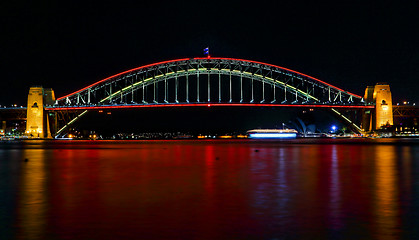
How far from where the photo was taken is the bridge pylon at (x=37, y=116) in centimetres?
9544

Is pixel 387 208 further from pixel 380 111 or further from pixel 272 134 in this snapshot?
pixel 272 134

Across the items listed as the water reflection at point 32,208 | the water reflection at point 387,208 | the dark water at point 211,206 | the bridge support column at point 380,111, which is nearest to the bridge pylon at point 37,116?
the bridge support column at point 380,111

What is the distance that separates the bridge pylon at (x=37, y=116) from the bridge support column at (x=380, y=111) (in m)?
59.4

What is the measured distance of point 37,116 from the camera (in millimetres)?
95688

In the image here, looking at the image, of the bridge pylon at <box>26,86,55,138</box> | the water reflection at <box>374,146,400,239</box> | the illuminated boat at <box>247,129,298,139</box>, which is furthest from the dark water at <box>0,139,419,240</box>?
the illuminated boat at <box>247,129,298,139</box>

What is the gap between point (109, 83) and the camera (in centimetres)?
9819

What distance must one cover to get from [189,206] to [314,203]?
8.96 feet

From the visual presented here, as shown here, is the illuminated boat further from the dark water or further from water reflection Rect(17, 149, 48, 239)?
water reflection Rect(17, 149, 48, 239)

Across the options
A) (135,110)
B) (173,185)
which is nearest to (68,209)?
(173,185)

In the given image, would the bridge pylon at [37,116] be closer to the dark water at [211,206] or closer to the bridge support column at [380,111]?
the bridge support column at [380,111]

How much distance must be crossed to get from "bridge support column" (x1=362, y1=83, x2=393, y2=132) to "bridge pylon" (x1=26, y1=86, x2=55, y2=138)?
59409 millimetres

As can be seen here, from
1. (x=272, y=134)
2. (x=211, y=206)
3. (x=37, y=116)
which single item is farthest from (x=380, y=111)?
(x=211, y=206)

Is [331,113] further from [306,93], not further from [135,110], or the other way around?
[135,110]

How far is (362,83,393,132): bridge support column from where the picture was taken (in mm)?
97438
